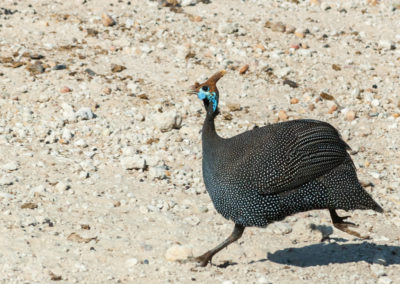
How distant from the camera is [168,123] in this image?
8.16m

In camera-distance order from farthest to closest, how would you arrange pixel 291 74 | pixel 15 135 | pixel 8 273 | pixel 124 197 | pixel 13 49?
1. pixel 291 74
2. pixel 13 49
3. pixel 15 135
4. pixel 124 197
5. pixel 8 273

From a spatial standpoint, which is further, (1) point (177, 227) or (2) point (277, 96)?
(2) point (277, 96)

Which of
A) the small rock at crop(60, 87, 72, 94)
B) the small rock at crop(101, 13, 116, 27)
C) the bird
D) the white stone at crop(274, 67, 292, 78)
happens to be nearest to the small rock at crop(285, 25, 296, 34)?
the white stone at crop(274, 67, 292, 78)

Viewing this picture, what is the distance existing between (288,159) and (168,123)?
2809mm

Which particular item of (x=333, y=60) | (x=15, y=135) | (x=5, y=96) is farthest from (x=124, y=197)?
(x=333, y=60)

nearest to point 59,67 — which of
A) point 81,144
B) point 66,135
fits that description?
point 66,135

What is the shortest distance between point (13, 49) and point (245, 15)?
13.0 ft

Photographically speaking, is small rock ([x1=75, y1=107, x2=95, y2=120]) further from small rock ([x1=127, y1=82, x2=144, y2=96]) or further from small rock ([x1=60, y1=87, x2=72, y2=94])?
small rock ([x1=127, y1=82, x2=144, y2=96])

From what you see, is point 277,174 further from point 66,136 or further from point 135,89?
point 135,89

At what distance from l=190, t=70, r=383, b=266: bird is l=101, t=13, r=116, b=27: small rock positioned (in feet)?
16.6

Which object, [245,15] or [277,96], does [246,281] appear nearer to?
[277,96]

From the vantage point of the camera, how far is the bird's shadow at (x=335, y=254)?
6.21 meters

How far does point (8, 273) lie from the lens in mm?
5336

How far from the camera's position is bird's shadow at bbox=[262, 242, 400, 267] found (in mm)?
6215
